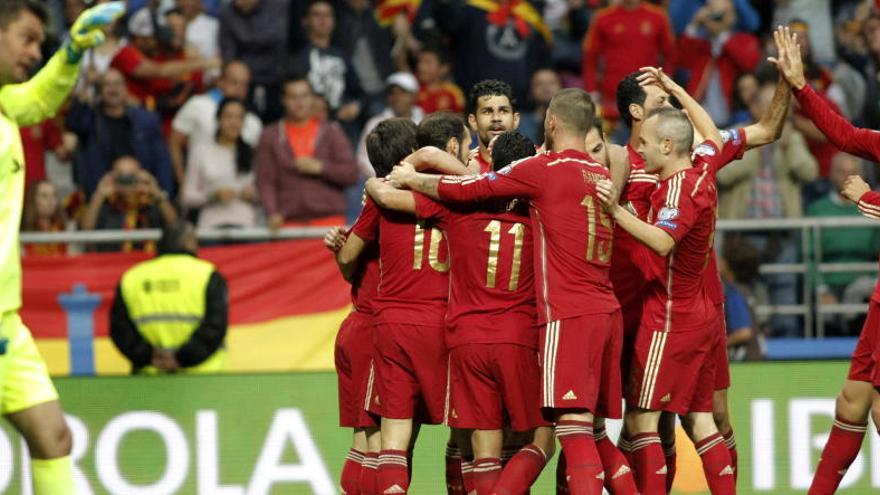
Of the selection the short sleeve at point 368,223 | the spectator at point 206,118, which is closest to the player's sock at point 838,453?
the short sleeve at point 368,223

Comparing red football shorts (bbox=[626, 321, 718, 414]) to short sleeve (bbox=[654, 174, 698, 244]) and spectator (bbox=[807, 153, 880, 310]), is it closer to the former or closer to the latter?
short sleeve (bbox=[654, 174, 698, 244])

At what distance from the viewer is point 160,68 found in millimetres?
15117

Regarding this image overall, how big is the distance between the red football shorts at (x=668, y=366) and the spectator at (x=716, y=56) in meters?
6.72

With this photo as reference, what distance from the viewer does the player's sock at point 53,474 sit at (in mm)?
7266

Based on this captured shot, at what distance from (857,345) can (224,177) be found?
676 centimetres

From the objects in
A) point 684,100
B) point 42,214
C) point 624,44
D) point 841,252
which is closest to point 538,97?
point 624,44

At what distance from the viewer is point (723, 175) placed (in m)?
13.8

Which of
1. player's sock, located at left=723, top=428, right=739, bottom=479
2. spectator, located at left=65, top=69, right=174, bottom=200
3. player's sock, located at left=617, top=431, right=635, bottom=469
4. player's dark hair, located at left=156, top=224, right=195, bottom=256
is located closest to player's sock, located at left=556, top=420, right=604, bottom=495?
player's sock, located at left=617, top=431, right=635, bottom=469

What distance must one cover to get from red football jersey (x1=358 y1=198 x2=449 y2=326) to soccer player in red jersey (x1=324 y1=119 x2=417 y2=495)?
170mm

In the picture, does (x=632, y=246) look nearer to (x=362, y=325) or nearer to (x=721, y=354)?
(x=721, y=354)

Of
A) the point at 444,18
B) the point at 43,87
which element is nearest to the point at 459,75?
the point at 444,18

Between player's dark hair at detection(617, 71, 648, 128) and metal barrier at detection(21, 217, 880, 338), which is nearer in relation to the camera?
player's dark hair at detection(617, 71, 648, 128)

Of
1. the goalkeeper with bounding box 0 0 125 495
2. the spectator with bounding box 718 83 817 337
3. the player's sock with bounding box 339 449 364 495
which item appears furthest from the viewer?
the spectator with bounding box 718 83 817 337

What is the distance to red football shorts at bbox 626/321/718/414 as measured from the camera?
850 centimetres
